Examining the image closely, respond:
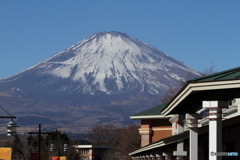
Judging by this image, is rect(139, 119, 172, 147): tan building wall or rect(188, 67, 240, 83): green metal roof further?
rect(139, 119, 172, 147): tan building wall

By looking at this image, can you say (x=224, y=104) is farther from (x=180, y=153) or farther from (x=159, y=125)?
(x=159, y=125)

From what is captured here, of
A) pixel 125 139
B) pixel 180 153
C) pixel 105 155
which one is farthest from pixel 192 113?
pixel 105 155

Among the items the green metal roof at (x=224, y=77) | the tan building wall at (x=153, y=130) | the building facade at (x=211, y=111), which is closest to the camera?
the green metal roof at (x=224, y=77)

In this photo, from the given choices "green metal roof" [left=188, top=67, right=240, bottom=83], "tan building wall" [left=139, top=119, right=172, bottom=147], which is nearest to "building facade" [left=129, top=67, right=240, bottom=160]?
"green metal roof" [left=188, top=67, right=240, bottom=83]

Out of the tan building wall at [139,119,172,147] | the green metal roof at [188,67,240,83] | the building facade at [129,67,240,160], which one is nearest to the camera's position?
the green metal roof at [188,67,240,83]

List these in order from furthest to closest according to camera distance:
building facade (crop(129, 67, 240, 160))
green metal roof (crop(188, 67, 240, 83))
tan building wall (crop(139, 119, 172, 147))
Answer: tan building wall (crop(139, 119, 172, 147))
building facade (crop(129, 67, 240, 160))
green metal roof (crop(188, 67, 240, 83))

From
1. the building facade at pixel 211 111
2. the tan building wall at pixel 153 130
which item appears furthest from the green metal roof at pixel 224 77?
the tan building wall at pixel 153 130

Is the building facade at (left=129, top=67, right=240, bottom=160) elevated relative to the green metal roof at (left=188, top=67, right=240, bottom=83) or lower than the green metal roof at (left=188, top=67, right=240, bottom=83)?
lower

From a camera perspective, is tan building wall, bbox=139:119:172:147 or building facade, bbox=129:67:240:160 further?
tan building wall, bbox=139:119:172:147

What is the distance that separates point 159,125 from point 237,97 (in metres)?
33.7

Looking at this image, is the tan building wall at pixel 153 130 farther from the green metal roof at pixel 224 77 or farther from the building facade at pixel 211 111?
the green metal roof at pixel 224 77

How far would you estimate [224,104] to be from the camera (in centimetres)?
1591

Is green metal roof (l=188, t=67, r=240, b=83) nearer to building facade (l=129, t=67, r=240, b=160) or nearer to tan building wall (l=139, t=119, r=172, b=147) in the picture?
building facade (l=129, t=67, r=240, b=160)

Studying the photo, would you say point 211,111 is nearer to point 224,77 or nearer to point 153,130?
point 224,77
